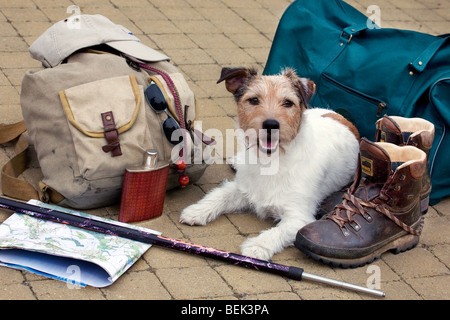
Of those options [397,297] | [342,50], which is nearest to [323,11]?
[342,50]

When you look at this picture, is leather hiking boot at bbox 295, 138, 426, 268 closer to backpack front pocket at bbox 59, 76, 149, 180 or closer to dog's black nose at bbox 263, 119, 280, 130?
dog's black nose at bbox 263, 119, 280, 130

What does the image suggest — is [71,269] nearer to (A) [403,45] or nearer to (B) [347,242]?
(B) [347,242]

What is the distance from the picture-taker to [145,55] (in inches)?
167

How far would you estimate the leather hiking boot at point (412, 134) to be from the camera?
396cm

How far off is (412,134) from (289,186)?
777 millimetres

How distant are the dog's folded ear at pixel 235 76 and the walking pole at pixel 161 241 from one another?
1.02 meters

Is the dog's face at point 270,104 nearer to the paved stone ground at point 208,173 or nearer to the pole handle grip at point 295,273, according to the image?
the paved stone ground at point 208,173

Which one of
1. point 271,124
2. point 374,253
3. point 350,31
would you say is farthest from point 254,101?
point 350,31

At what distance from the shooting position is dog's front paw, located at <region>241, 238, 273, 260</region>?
3.75m

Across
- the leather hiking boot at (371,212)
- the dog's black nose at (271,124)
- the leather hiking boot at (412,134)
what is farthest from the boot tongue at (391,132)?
the dog's black nose at (271,124)

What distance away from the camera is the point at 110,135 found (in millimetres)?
3824

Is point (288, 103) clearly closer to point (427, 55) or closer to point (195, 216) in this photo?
point (195, 216)

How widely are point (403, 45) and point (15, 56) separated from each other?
3.10 metres
